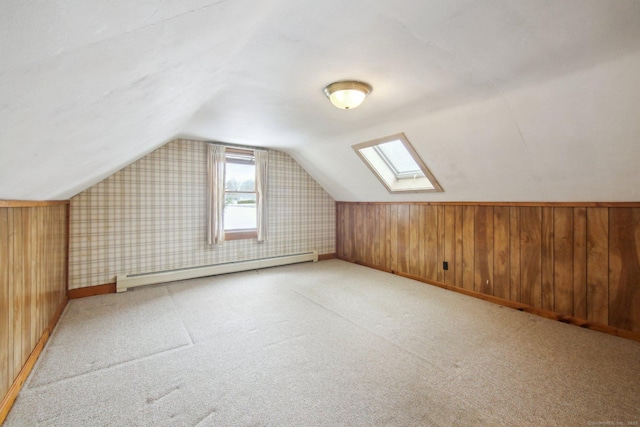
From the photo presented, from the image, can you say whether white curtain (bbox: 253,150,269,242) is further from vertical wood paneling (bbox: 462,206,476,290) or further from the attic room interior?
vertical wood paneling (bbox: 462,206,476,290)

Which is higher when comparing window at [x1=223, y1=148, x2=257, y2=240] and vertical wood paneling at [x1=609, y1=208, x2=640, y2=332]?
window at [x1=223, y1=148, x2=257, y2=240]

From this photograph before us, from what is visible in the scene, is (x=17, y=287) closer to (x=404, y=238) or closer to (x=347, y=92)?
(x=347, y=92)

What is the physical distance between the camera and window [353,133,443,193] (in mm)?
3590

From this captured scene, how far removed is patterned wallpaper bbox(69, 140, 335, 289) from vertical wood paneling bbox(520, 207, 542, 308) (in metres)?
3.26

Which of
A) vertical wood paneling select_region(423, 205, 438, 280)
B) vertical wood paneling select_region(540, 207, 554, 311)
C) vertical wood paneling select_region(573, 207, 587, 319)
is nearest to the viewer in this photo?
vertical wood paneling select_region(573, 207, 587, 319)

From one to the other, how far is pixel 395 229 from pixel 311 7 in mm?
3471

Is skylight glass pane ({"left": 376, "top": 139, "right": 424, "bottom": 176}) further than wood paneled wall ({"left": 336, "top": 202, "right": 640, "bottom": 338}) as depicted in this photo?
Yes

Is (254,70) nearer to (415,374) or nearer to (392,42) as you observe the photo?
(392,42)

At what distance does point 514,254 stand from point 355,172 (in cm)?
217

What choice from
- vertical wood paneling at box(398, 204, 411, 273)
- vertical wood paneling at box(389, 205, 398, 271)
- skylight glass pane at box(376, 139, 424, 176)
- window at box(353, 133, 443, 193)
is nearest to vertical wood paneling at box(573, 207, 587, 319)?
window at box(353, 133, 443, 193)

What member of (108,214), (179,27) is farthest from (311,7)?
(108,214)

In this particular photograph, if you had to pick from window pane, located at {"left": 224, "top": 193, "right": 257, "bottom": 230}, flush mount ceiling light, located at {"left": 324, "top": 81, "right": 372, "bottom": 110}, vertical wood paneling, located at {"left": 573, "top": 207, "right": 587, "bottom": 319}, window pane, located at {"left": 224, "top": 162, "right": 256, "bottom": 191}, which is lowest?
vertical wood paneling, located at {"left": 573, "top": 207, "right": 587, "bottom": 319}

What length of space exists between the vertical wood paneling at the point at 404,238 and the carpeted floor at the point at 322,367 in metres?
1.09

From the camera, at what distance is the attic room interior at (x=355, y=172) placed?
121 cm
